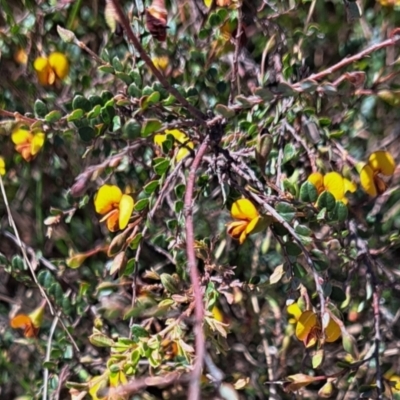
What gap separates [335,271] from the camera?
127 cm

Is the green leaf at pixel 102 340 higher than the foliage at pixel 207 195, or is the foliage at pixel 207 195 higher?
the foliage at pixel 207 195

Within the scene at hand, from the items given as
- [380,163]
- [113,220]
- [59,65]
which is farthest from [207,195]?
[59,65]

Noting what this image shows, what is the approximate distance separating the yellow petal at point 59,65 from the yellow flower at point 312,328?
0.72 m

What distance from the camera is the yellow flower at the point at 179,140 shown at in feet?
3.80

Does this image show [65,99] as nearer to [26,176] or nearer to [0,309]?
[26,176]

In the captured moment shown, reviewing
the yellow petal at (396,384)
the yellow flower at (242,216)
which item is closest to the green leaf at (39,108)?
the yellow flower at (242,216)

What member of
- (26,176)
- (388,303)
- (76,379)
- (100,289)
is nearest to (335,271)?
(388,303)

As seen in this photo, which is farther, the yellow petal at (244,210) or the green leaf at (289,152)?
the green leaf at (289,152)

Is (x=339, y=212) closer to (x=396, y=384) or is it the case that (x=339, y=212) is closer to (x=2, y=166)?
(x=396, y=384)

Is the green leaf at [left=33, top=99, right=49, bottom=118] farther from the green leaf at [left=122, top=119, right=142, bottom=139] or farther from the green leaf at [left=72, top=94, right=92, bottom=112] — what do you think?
the green leaf at [left=122, top=119, right=142, bottom=139]

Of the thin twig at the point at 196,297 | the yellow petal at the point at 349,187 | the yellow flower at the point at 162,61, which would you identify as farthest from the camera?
the yellow flower at the point at 162,61

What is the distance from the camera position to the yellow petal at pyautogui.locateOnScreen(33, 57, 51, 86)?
4.41 ft

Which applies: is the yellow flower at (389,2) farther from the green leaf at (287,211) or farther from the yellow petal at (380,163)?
the green leaf at (287,211)

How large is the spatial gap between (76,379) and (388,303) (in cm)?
67
